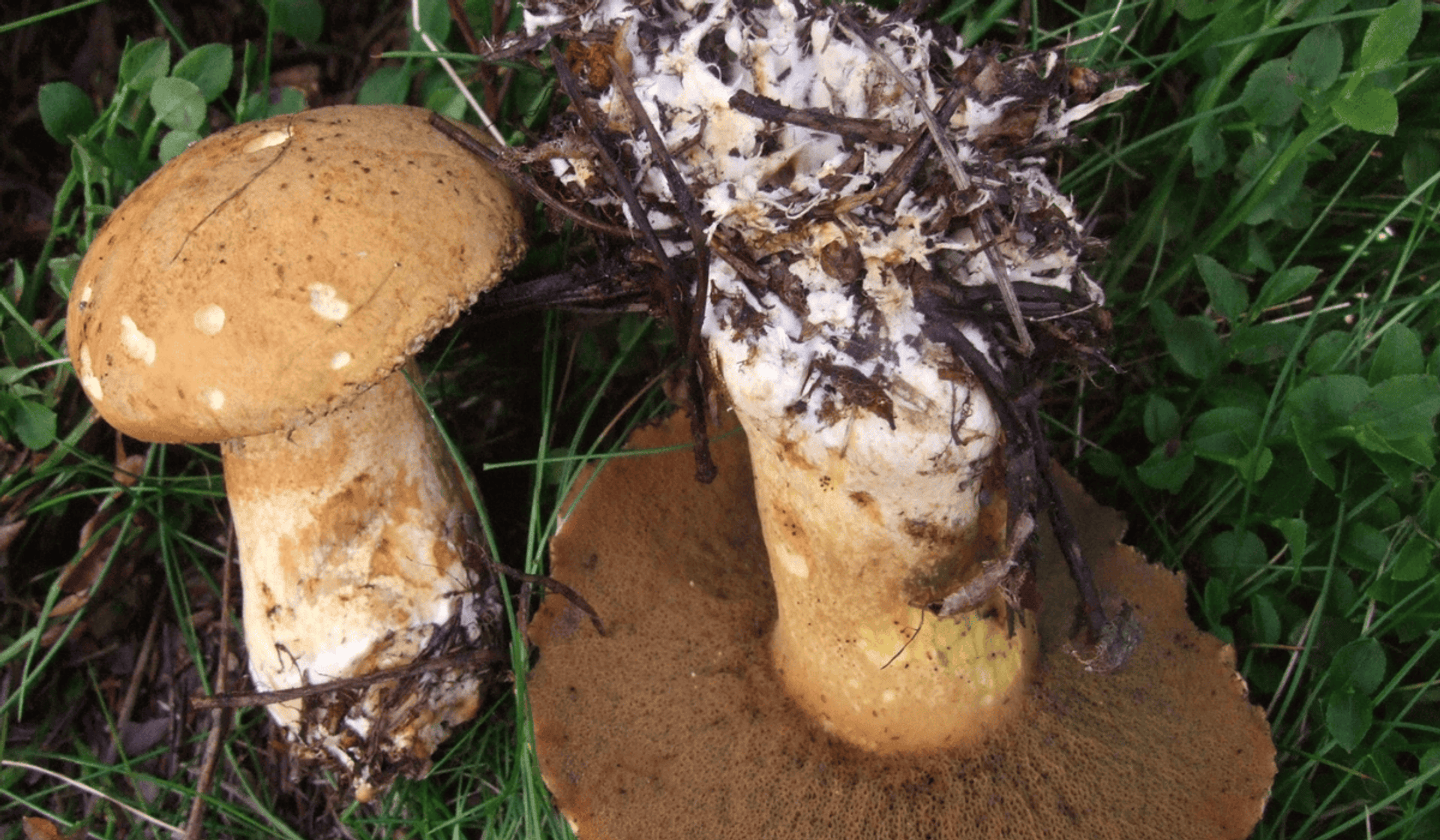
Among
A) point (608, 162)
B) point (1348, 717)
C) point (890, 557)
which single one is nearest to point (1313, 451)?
point (1348, 717)

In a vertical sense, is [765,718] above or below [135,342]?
below

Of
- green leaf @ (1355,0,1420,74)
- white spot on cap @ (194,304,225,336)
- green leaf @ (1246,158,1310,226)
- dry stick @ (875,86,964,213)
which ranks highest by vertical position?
dry stick @ (875,86,964,213)

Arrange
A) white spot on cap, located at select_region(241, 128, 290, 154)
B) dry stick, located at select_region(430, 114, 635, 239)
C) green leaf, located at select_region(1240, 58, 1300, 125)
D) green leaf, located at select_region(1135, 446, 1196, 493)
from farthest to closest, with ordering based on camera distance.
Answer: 1. green leaf, located at select_region(1135, 446, 1196, 493)
2. green leaf, located at select_region(1240, 58, 1300, 125)
3. white spot on cap, located at select_region(241, 128, 290, 154)
4. dry stick, located at select_region(430, 114, 635, 239)

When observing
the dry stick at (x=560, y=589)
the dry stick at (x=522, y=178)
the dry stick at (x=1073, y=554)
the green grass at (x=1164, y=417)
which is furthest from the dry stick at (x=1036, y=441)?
the dry stick at (x=560, y=589)

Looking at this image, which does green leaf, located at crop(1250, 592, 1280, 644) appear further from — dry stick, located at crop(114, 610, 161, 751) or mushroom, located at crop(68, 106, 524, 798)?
dry stick, located at crop(114, 610, 161, 751)

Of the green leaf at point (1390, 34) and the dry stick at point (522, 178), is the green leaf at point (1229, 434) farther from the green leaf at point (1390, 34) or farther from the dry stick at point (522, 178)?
the dry stick at point (522, 178)

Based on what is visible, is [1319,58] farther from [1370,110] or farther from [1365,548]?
[1365,548]

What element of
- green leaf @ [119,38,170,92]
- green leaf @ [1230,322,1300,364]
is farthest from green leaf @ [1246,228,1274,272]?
green leaf @ [119,38,170,92]
